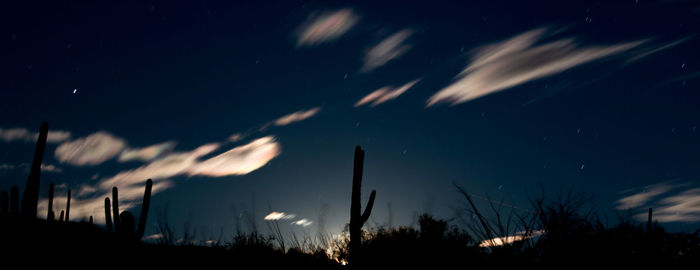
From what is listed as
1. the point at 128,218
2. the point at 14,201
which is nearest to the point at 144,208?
the point at 128,218

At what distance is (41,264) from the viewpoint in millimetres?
6949

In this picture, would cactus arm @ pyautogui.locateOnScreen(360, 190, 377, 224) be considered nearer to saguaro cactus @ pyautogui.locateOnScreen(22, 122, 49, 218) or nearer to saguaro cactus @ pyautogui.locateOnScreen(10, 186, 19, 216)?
saguaro cactus @ pyautogui.locateOnScreen(22, 122, 49, 218)

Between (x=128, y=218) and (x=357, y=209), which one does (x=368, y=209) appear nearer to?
(x=357, y=209)

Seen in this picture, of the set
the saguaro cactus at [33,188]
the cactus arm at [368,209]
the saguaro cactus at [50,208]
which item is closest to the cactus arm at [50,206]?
the saguaro cactus at [50,208]

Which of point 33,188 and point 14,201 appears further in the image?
point 14,201

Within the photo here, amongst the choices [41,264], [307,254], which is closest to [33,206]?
[41,264]

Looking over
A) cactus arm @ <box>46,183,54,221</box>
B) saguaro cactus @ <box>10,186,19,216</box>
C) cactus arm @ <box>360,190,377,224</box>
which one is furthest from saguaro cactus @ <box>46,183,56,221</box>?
cactus arm @ <box>360,190,377,224</box>

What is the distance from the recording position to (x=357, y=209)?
30.1 ft

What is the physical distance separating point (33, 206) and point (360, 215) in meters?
8.75

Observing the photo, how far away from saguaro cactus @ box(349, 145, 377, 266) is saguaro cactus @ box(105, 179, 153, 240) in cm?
571

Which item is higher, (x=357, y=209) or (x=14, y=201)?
(x=14, y=201)

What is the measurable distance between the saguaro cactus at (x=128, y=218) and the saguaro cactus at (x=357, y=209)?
5.71 m

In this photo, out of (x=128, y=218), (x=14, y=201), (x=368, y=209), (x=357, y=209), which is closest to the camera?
(x=357, y=209)

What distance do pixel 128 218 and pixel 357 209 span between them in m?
6.01
